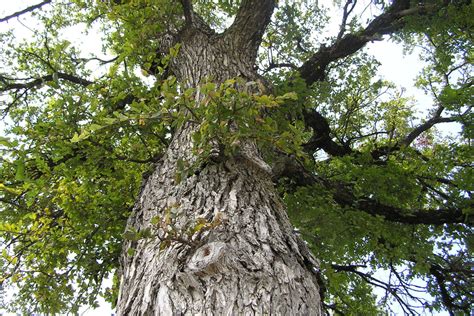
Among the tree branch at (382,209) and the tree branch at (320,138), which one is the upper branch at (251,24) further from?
the tree branch at (320,138)

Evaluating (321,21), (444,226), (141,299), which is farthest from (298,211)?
(321,21)

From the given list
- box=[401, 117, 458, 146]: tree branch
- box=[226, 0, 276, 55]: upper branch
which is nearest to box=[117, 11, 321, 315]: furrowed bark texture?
box=[226, 0, 276, 55]: upper branch

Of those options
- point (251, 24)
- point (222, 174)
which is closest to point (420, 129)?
point (251, 24)

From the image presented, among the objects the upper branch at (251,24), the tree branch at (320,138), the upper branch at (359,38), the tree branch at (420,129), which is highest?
the upper branch at (251,24)

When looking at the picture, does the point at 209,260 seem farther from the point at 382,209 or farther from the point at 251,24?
the point at 382,209

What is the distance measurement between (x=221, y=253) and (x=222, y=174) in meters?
0.96

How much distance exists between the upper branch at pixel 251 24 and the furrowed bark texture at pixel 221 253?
2.33 meters

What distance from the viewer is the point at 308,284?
1960mm

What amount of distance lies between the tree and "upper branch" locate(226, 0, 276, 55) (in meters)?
0.02

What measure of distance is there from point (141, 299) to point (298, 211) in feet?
12.9

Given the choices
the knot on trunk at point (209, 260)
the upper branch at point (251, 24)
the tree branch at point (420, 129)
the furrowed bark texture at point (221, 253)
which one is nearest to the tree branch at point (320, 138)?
the tree branch at point (420, 129)

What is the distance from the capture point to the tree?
2002 mm

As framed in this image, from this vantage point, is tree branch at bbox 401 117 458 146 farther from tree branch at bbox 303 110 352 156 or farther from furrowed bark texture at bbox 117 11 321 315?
furrowed bark texture at bbox 117 11 321 315

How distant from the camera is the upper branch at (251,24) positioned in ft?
16.4
